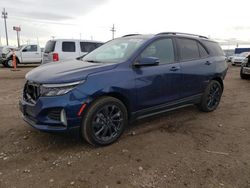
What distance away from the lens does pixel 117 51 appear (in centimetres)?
413

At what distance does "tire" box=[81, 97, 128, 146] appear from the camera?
3.27 m

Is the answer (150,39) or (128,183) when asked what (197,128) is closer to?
(150,39)

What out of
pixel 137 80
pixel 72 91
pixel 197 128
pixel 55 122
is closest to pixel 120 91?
pixel 137 80

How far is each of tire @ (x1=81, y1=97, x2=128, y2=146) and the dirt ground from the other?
0.15 meters

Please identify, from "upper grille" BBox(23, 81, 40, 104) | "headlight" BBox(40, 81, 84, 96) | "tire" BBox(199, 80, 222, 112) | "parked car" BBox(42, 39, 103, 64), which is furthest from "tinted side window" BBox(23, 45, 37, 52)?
"headlight" BBox(40, 81, 84, 96)

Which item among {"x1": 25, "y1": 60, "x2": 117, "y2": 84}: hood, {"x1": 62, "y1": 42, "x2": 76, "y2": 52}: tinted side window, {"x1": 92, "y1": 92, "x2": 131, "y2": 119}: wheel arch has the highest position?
{"x1": 62, "y1": 42, "x2": 76, "y2": 52}: tinted side window

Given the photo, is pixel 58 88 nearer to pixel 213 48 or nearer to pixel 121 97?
pixel 121 97

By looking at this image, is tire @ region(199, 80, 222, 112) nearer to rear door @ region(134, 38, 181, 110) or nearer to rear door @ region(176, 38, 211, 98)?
rear door @ region(176, 38, 211, 98)

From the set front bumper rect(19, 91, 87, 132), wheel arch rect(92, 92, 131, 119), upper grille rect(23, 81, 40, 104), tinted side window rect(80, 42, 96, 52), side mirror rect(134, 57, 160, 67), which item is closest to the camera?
front bumper rect(19, 91, 87, 132)

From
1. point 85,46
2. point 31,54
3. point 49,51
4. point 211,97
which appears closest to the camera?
point 211,97

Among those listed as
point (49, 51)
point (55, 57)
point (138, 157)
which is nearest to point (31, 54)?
point (49, 51)

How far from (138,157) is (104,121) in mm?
734

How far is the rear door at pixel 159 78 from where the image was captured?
3.75 m

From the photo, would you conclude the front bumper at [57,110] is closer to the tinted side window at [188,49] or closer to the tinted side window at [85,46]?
the tinted side window at [188,49]
